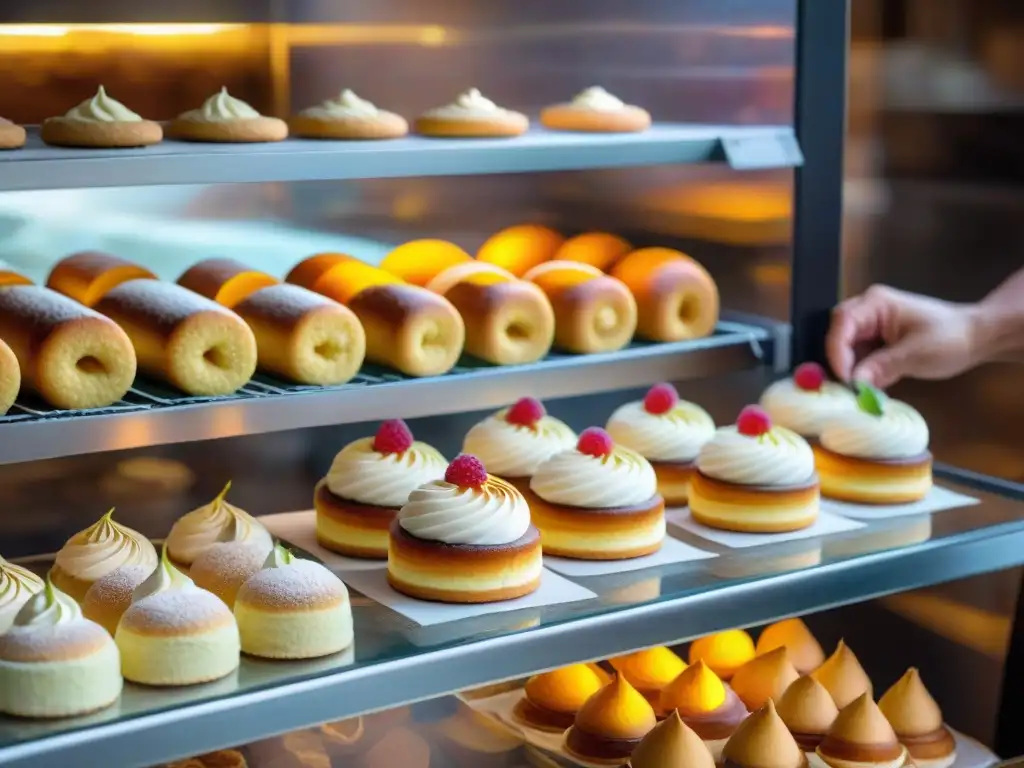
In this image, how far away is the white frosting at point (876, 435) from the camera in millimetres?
2590

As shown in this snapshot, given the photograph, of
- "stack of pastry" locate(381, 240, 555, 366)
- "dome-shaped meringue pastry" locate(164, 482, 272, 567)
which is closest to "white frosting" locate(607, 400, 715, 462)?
"stack of pastry" locate(381, 240, 555, 366)

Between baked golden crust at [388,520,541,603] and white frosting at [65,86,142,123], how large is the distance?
70 centimetres

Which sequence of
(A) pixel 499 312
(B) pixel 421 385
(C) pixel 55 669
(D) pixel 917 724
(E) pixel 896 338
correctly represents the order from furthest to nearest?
(E) pixel 896 338 < (D) pixel 917 724 < (A) pixel 499 312 < (B) pixel 421 385 < (C) pixel 55 669

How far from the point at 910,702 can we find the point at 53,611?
4.98ft

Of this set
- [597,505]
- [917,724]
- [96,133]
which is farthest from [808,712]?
[96,133]

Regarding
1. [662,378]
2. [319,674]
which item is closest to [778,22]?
[662,378]

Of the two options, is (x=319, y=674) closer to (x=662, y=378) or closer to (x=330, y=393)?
(x=330, y=393)

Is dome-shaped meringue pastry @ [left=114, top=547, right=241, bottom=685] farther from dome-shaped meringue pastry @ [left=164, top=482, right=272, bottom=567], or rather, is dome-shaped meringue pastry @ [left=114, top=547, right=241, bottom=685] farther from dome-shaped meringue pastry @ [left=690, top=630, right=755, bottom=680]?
dome-shaped meringue pastry @ [left=690, top=630, right=755, bottom=680]

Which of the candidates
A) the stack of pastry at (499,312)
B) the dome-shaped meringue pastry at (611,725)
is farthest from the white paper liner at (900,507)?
the stack of pastry at (499,312)

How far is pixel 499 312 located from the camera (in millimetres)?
2422

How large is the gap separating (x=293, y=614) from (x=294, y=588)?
0.04 meters

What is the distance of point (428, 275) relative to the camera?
2.66 metres

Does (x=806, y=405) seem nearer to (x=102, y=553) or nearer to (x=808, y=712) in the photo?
(x=808, y=712)

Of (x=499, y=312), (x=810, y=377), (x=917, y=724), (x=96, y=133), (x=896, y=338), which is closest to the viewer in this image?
(x=96, y=133)
